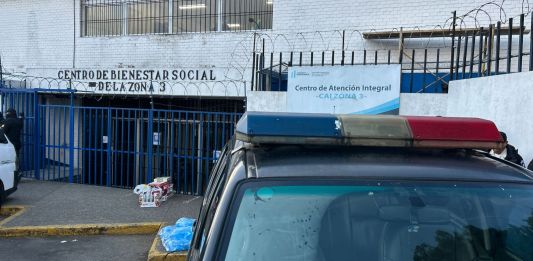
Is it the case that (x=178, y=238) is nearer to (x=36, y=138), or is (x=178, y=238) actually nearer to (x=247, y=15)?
(x=36, y=138)

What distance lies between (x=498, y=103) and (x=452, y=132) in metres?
3.94

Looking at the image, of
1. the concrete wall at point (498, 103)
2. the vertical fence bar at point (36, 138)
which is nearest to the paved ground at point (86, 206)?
the vertical fence bar at point (36, 138)

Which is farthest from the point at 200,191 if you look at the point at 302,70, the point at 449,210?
the point at 449,210

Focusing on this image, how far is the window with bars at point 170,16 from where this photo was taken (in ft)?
37.6

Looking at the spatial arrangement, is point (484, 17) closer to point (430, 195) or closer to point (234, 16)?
point (234, 16)

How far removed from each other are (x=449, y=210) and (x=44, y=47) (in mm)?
13695

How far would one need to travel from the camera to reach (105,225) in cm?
716

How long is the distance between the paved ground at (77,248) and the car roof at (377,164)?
4702 mm

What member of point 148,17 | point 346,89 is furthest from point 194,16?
point 346,89

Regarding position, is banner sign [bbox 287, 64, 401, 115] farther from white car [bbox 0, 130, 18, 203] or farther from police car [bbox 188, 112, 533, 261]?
police car [bbox 188, 112, 533, 261]

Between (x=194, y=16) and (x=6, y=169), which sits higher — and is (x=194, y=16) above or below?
above

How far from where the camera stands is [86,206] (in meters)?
8.34

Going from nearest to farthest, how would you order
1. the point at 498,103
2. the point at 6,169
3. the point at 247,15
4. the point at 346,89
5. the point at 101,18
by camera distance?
the point at 498,103, the point at 346,89, the point at 6,169, the point at 247,15, the point at 101,18

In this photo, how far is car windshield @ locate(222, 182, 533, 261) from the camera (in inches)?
71.5
